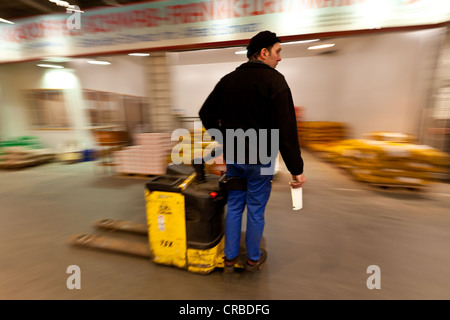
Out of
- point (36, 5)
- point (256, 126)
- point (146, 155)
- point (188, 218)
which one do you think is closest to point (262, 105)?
point (256, 126)

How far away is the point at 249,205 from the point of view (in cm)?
199

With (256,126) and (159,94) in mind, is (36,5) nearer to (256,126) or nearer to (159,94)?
(159,94)

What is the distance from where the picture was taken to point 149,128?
19.0 ft

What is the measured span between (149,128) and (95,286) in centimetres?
432

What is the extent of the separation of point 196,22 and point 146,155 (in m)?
3.24

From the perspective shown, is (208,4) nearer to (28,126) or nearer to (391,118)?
(391,118)

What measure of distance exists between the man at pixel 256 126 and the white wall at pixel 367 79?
4.51 metres

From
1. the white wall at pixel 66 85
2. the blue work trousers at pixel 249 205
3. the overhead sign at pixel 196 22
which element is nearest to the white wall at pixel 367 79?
the overhead sign at pixel 196 22

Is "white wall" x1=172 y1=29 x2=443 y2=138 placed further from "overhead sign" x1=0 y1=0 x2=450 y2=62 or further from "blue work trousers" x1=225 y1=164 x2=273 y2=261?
"blue work trousers" x1=225 y1=164 x2=273 y2=261

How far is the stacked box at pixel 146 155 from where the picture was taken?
16.7ft

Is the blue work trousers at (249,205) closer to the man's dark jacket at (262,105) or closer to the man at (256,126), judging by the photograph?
the man at (256,126)

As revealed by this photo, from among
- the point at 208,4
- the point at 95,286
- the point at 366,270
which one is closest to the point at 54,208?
the point at 95,286

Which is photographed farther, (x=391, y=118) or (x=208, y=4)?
(x=391, y=118)

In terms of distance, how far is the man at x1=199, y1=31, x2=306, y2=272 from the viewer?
1798mm
